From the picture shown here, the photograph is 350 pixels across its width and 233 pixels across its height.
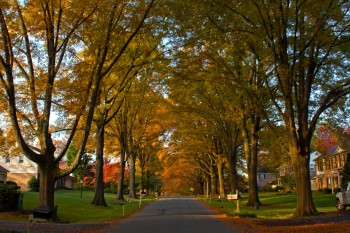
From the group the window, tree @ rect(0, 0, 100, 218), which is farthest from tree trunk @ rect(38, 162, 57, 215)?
the window

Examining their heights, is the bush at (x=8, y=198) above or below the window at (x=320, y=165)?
below

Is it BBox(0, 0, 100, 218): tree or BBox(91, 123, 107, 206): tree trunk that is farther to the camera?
BBox(91, 123, 107, 206): tree trunk

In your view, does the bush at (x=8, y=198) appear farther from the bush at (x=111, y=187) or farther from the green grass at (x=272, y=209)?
the bush at (x=111, y=187)

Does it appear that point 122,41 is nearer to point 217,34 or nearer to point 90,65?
point 90,65

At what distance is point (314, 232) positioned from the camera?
500 inches

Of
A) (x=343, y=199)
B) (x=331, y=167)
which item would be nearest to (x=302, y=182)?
(x=343, y=199)

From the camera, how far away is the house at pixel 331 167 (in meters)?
51.4

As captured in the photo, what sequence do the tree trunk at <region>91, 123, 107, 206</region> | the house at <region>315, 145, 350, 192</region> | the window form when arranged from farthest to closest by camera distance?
the window → the house at <region>315, 145, 350, 192</region> → the tree trunk at <region>91, 123, 107, 206</region>

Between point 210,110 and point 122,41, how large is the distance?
16.4 meters

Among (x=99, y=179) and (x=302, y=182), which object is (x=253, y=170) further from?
(x=99, y=179)

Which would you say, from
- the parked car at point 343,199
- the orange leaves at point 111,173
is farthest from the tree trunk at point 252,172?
the orange leaves at point 111,173

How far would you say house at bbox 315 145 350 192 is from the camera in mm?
51431

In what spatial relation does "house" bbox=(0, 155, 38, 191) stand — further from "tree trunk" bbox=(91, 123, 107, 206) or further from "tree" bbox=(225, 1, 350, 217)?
"tree" bbox=(225, 1, 350, 217)

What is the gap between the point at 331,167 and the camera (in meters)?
55.5
